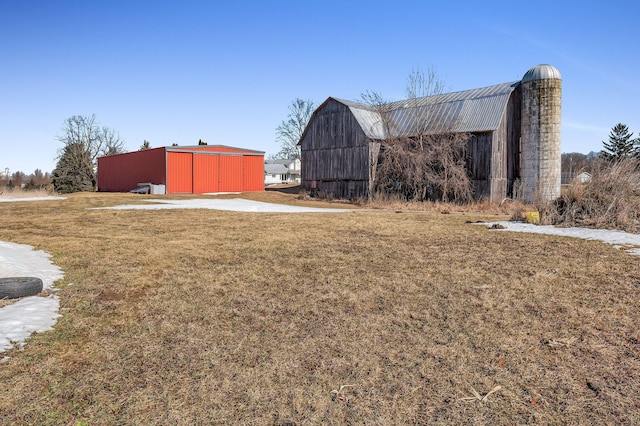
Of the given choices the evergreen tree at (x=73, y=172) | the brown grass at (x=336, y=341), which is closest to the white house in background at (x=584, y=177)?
the brown grass at (x=336, y=341)

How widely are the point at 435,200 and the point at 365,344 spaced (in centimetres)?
2147

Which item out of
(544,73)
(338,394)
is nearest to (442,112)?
(544,73)

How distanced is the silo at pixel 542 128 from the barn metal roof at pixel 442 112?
1.33 m

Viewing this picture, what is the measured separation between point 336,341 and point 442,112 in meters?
24.5

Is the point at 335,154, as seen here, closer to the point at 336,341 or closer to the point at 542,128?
the point at 542,128

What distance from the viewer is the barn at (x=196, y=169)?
3189 centimetres

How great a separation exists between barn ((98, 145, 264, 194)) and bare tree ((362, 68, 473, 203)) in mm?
12265

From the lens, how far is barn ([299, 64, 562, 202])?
2267 centimetres

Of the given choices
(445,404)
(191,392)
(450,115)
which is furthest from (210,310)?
(450,115)

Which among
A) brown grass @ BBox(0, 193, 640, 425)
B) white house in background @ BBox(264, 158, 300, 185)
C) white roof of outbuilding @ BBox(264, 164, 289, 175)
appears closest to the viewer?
A: brown grass @ BBox(0, 193, 640, 425)

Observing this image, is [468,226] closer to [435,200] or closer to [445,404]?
[445,404]

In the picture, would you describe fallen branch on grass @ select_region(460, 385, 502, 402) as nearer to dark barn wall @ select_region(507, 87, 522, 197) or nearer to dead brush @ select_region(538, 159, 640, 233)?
dead brush @ select_region(538, 159, 640, 233)

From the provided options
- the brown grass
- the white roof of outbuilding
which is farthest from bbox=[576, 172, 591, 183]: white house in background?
the white roof of outbuilding

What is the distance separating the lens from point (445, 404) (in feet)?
10.0
